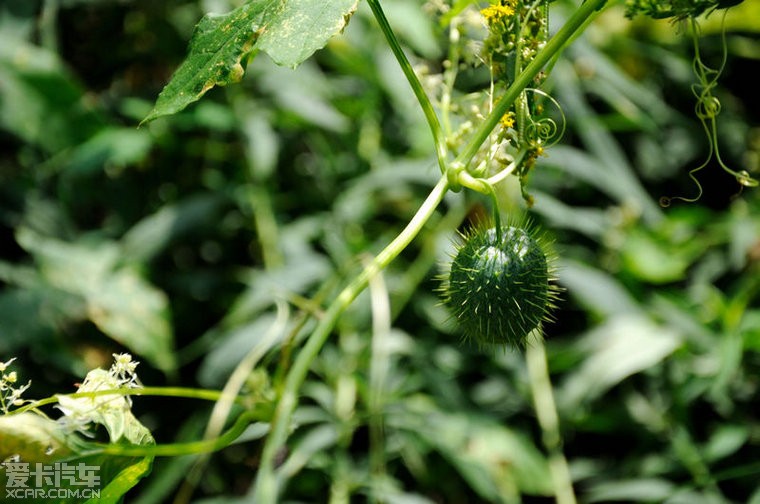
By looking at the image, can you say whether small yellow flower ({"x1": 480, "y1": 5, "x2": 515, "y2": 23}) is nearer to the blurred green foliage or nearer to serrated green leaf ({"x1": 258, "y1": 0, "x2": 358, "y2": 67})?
serrated green leaf ({"x1": 258, "y1": 0, "x2": 358, "y2": 67})

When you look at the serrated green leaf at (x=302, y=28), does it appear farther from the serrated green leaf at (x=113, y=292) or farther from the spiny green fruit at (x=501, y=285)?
the serrated green leaf at (x=113, y=292)

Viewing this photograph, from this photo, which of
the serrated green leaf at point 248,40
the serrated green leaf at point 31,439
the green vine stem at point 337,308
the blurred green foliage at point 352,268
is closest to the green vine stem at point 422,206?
the green vine stem at point 337,308

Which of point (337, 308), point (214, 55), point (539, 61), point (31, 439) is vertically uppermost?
point (214, 55)

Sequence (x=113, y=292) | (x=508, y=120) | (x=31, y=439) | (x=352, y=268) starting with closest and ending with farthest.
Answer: (x=31, y=439) < (x=508, y=120) < (x=352, y=268) < (x=113, y=292)

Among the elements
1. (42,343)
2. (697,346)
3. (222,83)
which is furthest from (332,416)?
(222,83)

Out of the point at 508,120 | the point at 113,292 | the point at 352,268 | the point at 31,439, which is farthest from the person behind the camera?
the point at 113,292

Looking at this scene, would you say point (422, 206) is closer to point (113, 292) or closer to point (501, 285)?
point (501, 285)

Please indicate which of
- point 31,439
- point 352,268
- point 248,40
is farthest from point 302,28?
point 352,268
